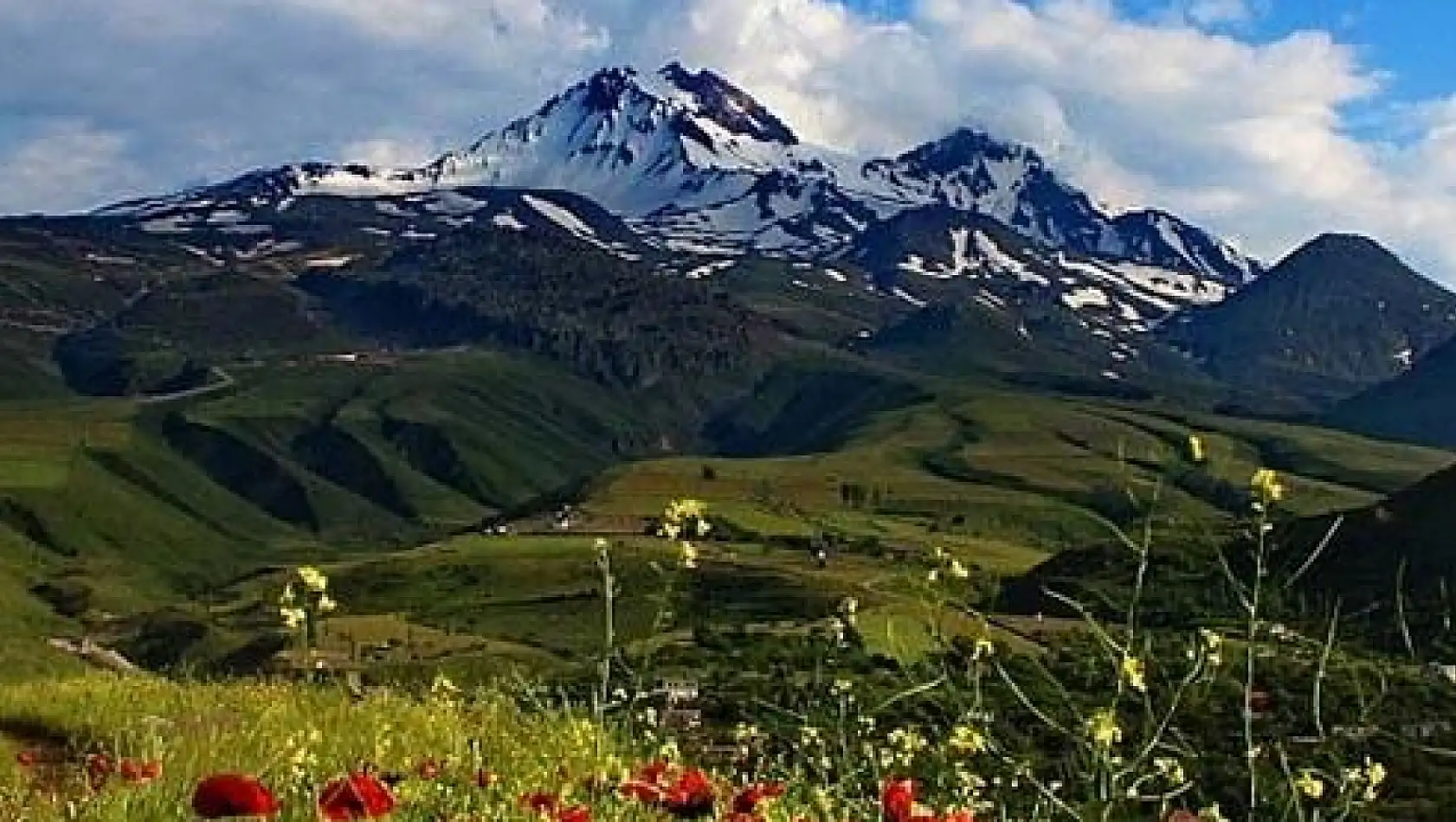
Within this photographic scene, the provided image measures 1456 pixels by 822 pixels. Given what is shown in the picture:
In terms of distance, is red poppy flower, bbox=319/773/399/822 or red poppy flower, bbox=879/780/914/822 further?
red poppy flower, bbox=879/780/914/822

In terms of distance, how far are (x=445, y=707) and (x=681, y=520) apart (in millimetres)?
4373

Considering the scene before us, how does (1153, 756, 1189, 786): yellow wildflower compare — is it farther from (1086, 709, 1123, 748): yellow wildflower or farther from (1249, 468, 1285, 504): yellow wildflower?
(1249, 468, 1285, 504): yellow wildflower

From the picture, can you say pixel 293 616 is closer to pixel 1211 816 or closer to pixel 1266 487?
pixel 1211 816

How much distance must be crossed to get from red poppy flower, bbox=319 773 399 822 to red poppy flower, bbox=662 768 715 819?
0.84 metres

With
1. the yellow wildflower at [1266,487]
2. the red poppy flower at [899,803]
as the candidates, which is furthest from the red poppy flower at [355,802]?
the yellow wildflower at [1266,487]

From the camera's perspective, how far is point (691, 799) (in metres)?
5.45

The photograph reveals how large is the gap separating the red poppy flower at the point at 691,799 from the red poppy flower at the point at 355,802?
0.84 meters

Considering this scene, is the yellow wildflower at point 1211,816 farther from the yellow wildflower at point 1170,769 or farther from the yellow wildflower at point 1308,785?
the yellow wildflower at point 1308,785

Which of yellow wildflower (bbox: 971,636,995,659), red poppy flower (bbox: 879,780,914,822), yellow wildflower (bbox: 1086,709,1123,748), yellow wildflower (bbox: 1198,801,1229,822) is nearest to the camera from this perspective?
red poppy flower (bbox: 879,780,914,822)

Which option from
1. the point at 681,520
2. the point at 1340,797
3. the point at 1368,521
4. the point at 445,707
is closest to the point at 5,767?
the point at 445,707

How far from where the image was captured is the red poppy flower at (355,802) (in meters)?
4.90

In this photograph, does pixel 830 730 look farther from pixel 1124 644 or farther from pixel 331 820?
pixel 331 820

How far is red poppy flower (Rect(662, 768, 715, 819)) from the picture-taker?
17.6 ft

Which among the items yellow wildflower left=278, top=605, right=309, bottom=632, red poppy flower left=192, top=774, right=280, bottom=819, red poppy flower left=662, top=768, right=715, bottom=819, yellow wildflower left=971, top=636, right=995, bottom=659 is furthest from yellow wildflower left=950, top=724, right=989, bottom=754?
yellow wildflower left=278, top=605, right=309, bottom=632
